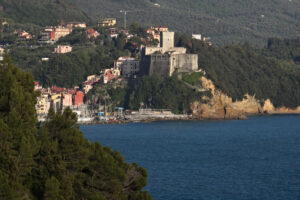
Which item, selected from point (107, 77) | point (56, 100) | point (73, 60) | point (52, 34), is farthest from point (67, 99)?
point (52, 34)

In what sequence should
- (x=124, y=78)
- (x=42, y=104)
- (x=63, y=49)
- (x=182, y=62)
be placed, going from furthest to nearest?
(x=63, y=49)
(x=124, y=78)
(x=182, y=62)
(x=42, y=104)

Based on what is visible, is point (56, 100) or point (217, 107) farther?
point (217, 107)

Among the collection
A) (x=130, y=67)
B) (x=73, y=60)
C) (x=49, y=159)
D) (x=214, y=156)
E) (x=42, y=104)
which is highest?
(x=73, y=60)

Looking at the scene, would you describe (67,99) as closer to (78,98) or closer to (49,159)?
(78,98)

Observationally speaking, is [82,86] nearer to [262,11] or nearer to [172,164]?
[172,164]

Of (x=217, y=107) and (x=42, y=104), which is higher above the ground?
(x=42, y=104)

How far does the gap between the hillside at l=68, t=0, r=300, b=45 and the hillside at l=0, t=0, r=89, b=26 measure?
1076 centimetres

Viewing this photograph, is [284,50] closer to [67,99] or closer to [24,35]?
[24,35]

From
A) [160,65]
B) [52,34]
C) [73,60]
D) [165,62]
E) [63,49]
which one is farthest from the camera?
[52,34]

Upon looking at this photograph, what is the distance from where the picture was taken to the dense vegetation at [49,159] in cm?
1669

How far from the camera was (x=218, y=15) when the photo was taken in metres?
149

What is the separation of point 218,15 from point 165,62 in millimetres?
81313

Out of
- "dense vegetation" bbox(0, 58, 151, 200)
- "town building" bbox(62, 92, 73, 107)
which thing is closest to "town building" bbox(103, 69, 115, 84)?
"town building" bbox(62, 92, 73, 107)

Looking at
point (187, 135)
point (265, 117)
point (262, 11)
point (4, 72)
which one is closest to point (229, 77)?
point (265, 117)
